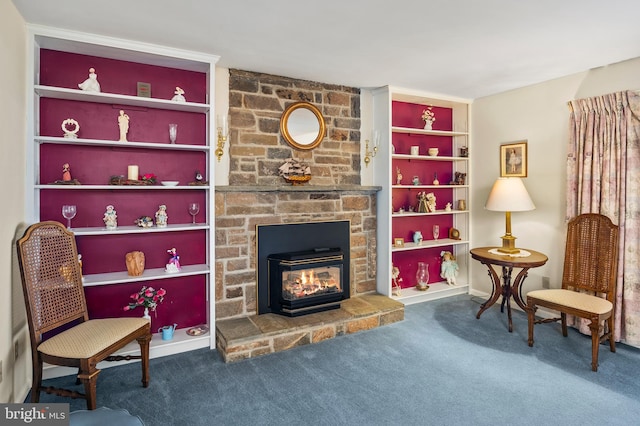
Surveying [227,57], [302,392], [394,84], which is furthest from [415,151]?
[302,392]

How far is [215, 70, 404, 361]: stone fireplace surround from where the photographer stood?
10.4 ft

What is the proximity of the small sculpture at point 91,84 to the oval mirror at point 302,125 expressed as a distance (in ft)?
5.20

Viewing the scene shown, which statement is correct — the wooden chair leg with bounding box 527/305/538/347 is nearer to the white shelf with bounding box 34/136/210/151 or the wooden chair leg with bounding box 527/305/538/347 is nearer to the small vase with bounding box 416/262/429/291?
the small vase with bounding box 416/262/429/291

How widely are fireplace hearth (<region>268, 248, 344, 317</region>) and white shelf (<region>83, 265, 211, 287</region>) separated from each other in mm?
683

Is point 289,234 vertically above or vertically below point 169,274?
Result: above

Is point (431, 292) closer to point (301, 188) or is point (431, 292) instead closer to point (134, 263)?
point (301, 188)

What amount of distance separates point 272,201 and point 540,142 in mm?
2929

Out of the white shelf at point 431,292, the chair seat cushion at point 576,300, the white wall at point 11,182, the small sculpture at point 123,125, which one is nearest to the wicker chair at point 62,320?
the white wall at point 11,182

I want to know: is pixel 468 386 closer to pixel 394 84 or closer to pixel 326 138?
pixel 326 138

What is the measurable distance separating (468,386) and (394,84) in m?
2.98

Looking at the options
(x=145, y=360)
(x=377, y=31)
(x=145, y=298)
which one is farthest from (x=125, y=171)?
(x=377, y=31)

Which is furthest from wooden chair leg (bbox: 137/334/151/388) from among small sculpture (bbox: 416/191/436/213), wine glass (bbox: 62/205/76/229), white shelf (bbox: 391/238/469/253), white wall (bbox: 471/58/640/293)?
white wall (bbox: 471/58/640/293)

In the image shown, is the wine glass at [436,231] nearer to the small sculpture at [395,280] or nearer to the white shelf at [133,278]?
the small sculpture at [395,280]

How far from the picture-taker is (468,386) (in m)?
2.47
